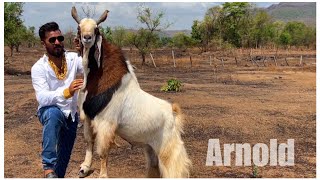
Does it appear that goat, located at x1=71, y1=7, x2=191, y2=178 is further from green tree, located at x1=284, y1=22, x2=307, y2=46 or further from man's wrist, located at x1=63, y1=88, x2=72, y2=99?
green tree, located at x1=284, y1=22, x2=307, y2=46

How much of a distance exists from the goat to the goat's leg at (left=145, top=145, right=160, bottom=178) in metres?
0.09

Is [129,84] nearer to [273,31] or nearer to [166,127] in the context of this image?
[166,127]

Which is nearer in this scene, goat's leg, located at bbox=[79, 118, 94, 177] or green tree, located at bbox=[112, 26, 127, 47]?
goat's leg, located at bbox=[79, 118, 94, 177]

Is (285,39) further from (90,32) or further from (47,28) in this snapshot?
(90,32)

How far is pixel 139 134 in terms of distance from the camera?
307cm

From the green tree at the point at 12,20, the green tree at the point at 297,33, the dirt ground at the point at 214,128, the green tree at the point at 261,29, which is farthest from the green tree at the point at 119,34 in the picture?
the green tree at the point at 297,33

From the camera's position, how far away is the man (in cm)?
348

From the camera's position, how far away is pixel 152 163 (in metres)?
3.33

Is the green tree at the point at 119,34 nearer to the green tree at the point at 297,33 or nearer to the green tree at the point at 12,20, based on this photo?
the green tree at the point at 12,20

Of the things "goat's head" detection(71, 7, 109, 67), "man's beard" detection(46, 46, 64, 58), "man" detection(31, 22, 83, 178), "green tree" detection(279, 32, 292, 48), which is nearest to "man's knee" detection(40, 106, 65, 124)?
"man" detection(31, 22, 83, 178)

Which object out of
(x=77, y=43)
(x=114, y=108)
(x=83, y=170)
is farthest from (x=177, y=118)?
(x=77, y=43)

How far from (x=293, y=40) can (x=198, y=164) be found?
5870 cm

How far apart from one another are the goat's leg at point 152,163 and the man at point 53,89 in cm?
76

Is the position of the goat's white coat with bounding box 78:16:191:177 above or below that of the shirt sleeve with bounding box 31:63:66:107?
below
